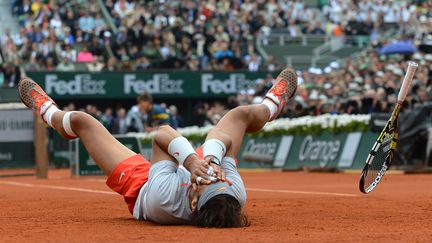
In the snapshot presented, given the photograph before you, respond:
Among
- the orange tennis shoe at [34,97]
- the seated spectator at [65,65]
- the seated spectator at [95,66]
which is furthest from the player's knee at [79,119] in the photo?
the seated spectator at [95,66]

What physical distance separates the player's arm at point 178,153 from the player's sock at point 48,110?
1.81m

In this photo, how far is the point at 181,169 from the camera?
9.04m

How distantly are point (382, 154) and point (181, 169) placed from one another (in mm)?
3351

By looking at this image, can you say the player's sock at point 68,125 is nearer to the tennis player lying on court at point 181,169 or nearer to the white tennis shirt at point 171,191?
the tennis player lying on court at point 181,169

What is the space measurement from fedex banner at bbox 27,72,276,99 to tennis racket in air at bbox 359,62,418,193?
70.9ft

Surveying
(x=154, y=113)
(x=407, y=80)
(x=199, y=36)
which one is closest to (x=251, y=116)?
(x=407, y=80)

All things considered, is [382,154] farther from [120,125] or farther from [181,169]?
[120,125]

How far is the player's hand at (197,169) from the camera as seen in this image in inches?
336

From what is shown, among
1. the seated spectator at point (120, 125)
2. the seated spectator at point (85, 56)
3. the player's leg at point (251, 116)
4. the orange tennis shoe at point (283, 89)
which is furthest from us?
the seated spectator at point (85, 56)

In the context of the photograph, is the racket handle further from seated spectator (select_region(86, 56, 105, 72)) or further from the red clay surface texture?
seated spectator (select_region(86, 56, 105, 72))

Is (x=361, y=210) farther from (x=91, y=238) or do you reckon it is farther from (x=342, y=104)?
(x=342, y=104)

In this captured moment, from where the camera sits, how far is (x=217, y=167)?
8.78m

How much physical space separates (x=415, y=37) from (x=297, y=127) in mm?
12017

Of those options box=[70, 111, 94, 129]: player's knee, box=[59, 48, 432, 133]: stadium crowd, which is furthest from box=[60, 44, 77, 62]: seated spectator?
box=[70, 111, 94, 129]: player's knee
